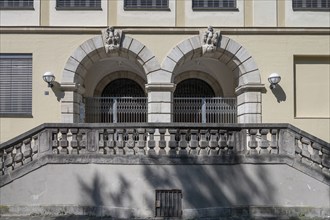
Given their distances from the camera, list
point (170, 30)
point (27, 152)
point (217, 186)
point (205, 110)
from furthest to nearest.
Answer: point (205, 110)
point (170, 30)
point (27, 152)
point (217, 186)

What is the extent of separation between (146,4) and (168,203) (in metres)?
7.15

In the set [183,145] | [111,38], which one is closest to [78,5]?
[111,38]

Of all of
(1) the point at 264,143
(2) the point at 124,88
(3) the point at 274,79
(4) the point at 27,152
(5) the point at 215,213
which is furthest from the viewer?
(2) the point at 124,88

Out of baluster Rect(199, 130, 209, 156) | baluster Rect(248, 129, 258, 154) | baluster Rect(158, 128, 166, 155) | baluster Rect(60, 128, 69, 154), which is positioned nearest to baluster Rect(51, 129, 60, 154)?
baluster Rect(60, 128, 69, 154)

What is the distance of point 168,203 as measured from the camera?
28.8ft

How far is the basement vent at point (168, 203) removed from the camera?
878 centimetres

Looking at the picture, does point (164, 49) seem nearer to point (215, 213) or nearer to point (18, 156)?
point (18, 156)

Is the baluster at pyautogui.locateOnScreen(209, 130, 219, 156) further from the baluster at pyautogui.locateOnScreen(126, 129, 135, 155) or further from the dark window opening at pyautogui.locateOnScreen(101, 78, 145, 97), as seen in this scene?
the dark window opening at pyautogui.locateOnScreen(101, 78, 145, 97)

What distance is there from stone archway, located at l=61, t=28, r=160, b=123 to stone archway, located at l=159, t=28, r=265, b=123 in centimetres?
52

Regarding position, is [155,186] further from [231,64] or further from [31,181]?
[231,64]

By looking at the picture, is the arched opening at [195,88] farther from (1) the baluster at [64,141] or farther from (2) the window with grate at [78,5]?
(1) the baluster at [64,141]

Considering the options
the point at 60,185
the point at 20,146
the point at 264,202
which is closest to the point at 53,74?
the point at 20,146

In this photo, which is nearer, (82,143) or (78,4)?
(82,143)

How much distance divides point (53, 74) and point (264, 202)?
25.3 ft
